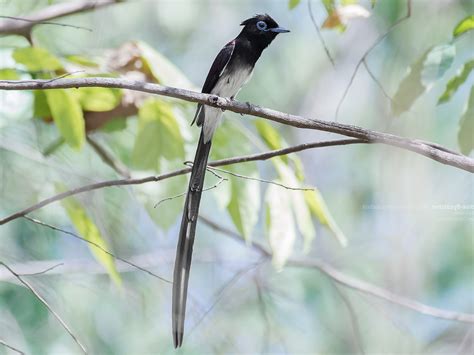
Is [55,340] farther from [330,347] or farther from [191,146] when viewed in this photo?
[191,146]

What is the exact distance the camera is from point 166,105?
1747mm

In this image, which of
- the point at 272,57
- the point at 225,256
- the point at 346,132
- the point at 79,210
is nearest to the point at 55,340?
the point at 225,256

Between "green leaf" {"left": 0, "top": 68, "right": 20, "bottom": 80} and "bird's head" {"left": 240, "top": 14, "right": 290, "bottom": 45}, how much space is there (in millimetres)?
713

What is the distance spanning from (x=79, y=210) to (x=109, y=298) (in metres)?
1.18

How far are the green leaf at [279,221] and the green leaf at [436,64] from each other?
459 millimetres

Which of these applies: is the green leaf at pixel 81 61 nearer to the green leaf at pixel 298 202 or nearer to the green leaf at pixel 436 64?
the green leaf at pixel 298 202

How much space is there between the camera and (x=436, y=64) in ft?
4.90

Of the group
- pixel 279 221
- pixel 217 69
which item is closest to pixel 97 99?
pixel 217 69

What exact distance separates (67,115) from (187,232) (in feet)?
1.27

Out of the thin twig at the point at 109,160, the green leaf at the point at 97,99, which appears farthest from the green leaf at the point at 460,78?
the thin twig at the point at 109,160

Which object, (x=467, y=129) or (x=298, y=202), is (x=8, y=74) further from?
(x=467, y=129)

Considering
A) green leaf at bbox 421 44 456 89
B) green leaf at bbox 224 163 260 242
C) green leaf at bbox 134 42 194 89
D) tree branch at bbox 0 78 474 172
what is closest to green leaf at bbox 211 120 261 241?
green leaf at bbox 224 163 260 242

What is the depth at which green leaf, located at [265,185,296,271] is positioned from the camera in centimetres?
173

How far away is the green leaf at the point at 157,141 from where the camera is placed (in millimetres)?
1703
